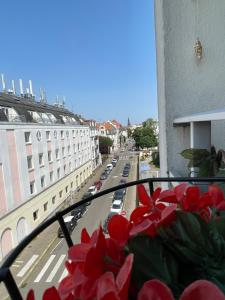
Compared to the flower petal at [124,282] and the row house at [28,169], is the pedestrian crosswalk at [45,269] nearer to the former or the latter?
the flower petal at [124,282]

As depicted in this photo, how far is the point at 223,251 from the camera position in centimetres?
52

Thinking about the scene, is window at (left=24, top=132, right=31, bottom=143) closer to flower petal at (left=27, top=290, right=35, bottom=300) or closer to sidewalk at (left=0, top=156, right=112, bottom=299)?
sidewalk at (left=0, top=156, right=112, bottom=299)

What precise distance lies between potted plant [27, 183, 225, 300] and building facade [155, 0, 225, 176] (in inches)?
70.5

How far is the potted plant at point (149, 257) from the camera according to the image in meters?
0.44

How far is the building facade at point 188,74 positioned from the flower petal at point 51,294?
1.97m

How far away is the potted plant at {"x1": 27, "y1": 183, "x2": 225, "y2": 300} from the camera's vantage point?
44cm

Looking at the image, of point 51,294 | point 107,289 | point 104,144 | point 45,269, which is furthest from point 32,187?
point 104,144

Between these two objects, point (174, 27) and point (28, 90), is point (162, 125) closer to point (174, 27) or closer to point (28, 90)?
point (174, 27)

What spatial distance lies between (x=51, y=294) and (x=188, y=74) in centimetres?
290

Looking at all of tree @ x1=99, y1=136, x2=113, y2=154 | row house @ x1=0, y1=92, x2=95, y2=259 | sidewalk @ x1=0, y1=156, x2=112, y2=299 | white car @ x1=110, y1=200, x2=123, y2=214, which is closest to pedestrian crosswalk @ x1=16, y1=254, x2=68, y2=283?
sidewalk @ x1=0, y1=156, x2=112, y2=299

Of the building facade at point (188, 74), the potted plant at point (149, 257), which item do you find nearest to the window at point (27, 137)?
the building facade at point (188, 74)

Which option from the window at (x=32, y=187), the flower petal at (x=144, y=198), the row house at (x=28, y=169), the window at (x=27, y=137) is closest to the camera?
the flower petal at (x=144, y=198)

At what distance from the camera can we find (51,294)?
47 cm

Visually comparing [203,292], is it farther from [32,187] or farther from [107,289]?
[32,187]
